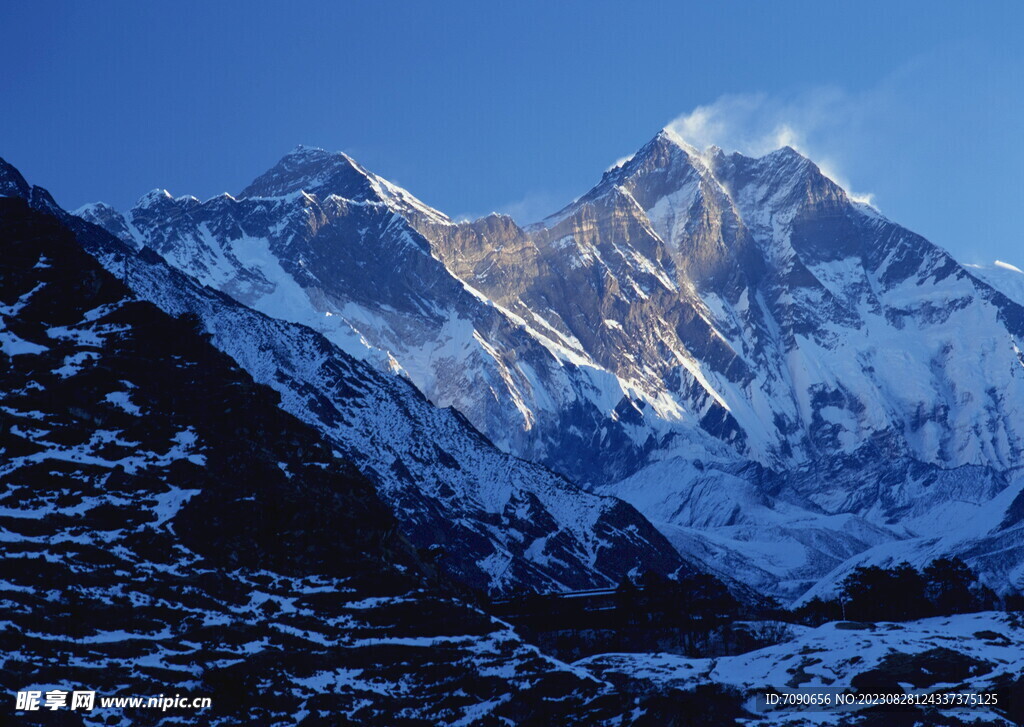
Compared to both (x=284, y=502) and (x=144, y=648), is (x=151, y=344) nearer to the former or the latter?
(x=284, y=502)

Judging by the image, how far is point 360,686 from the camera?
136m

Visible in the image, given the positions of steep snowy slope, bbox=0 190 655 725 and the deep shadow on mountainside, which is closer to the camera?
steep snowy slope, bbox=0 190 655 725

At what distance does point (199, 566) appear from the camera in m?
143

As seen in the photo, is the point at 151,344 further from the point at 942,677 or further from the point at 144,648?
the point at 942,677

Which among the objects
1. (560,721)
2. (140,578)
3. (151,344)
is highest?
(151,344)

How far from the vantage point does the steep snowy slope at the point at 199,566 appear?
131125 mm

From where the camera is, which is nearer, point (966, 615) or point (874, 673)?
point (874, 673)

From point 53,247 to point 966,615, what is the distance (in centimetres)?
9414

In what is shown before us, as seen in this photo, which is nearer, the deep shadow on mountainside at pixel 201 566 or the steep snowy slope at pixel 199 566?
the steep snowy slope at pixel 199 566

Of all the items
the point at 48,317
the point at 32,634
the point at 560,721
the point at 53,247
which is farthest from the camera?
the point at 53,247

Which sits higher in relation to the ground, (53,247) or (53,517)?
(53,247)

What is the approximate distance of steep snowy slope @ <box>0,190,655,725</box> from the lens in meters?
131

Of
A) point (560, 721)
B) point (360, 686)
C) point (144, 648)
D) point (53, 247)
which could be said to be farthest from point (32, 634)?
point (53, 247)

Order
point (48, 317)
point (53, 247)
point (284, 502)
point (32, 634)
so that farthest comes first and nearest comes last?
point (53, 247) → point (48, 317) → point (284, 502) → point (32, 634)
